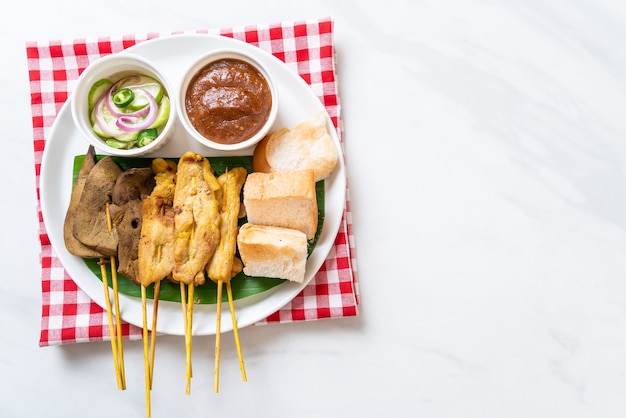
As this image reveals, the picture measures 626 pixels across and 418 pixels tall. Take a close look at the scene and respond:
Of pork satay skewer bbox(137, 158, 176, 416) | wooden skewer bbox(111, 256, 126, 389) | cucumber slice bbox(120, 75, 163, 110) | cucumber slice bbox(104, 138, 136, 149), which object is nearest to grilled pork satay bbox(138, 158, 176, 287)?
pork satay skewer bbox(137, 158, 176, 416)

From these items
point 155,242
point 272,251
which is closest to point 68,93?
point 155,242

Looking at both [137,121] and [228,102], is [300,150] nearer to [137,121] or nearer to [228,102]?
[228,102]

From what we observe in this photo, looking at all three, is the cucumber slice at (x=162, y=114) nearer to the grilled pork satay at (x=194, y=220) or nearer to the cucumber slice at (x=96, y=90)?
the grilled pork satay at (x=194, y=220)

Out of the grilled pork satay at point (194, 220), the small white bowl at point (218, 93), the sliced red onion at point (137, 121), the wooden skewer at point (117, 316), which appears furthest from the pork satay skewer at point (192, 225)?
the wooden skewer at point (117, 316)

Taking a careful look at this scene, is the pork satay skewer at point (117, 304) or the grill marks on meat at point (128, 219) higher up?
the grill marks on meat at point (128, 219)

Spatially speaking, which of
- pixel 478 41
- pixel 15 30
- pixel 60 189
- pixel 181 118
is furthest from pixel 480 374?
pixel 15 30

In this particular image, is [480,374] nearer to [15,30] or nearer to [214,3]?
[214,3]
